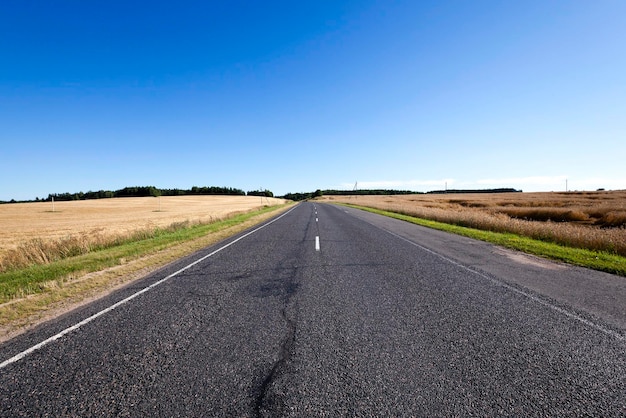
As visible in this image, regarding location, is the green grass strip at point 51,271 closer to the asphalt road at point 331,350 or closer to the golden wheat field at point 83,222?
the asphalt road at point 331,350

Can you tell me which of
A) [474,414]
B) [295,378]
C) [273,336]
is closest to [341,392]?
[295,378]

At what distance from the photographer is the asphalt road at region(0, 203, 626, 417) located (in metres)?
2.51

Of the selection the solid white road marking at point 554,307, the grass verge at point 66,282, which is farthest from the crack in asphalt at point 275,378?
the solid white road marking at point 554,307

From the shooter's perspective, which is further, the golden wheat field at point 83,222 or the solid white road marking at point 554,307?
the golden wheat field at point 83,222

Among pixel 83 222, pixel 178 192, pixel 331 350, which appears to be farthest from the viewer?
pixel 178 192

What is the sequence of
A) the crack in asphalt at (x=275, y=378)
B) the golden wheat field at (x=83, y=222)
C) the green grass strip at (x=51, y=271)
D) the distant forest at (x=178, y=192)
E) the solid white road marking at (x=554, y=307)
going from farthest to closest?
the distant forest at (x=178, y=192)
the golden wheat field at (x=83, y=222)
the green grass strip at (x=51, y=271)
the solid white road marking at (x=554, y=307)
the crack in asphalt at (x=275, y=378)

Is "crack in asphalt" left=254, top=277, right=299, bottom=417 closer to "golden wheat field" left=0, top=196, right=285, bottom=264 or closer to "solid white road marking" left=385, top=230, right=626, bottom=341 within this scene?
"solid white road marking" left=385, top=230, right=626, bottom=341

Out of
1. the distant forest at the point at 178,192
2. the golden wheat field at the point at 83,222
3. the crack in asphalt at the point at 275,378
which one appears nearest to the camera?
the crack in asphalt at the point at 275,378

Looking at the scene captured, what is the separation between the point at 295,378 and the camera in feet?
9.29

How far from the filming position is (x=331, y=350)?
132 inches

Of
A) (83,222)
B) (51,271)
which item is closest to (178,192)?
(83,222)

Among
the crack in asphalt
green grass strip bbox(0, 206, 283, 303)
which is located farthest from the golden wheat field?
the crack in asphalt

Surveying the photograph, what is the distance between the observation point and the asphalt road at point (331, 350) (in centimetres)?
251

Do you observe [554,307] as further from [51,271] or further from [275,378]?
[51,271]
